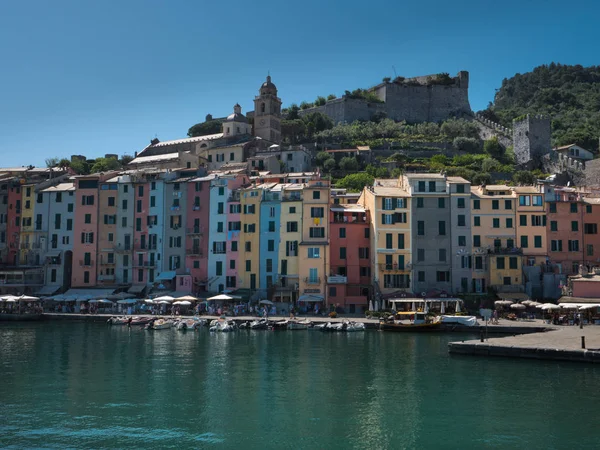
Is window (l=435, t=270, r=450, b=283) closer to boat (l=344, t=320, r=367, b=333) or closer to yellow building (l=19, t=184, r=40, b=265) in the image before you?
boat (l=344, t=320, r=367, b=333)

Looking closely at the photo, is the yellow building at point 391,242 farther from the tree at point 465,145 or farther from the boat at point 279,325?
the tree at point 465,145

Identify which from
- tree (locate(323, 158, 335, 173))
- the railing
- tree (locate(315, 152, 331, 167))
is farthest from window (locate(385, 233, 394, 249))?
tree (locate(315, 152, 331, 167))

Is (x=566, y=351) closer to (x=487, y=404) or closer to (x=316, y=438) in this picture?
(x=487, y=404)

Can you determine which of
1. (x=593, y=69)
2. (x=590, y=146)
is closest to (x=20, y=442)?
(x=590, y=146)

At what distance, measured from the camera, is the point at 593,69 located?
194 metres

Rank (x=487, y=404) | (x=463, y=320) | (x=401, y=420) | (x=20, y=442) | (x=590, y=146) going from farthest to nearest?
(x=590, y=146) < (x=463, y=320) < (x=487, y=404) < (x=401, y=420) < (x=20, y=442)

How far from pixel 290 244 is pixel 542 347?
30621mm

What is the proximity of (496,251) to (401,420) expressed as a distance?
39.7 m

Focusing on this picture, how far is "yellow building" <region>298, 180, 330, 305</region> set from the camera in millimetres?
65188

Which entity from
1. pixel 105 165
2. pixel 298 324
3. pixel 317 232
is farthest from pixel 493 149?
pixel 298 324

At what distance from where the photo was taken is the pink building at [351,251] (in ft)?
218

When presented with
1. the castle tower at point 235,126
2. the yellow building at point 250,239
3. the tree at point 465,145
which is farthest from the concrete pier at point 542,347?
the castle tower at point 235,126

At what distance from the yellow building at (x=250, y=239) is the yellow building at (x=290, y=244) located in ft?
8.83

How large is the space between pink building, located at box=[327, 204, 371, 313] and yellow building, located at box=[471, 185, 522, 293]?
34.4 feet
